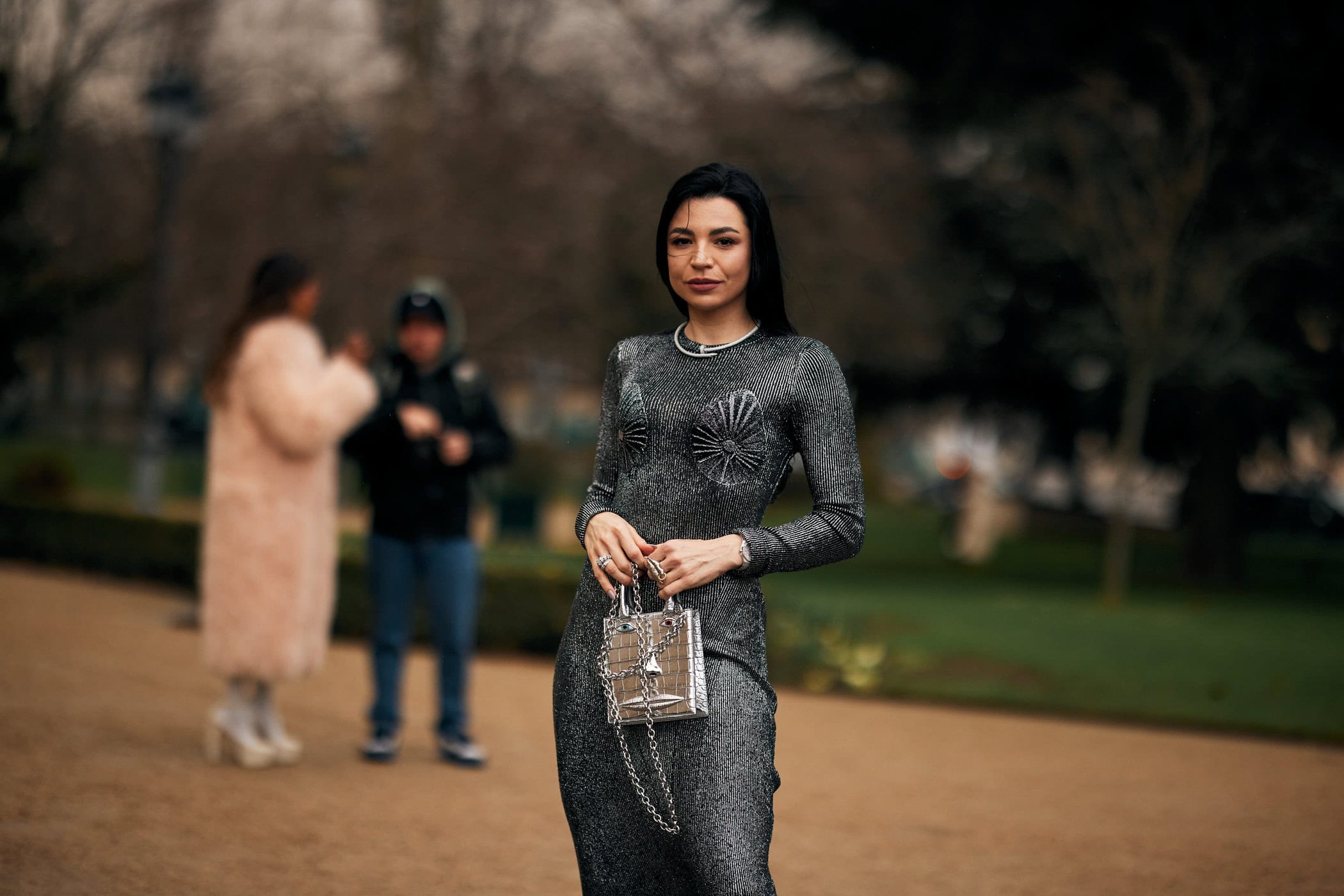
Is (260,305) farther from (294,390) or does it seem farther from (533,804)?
(533,804)

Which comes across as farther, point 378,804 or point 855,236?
point 855,236

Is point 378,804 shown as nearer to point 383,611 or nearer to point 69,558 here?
point 383,611

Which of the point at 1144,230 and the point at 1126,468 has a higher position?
the point at 1144,230

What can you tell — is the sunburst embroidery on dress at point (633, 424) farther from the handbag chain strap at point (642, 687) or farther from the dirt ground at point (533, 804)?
the dirt ground at point (533, 804)

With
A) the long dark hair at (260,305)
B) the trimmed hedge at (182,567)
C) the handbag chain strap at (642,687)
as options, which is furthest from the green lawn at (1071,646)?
the handbag chain strap at (642,687)

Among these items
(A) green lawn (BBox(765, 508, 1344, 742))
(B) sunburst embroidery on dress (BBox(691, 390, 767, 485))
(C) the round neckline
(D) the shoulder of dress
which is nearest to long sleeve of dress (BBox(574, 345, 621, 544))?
(D) the shoulder of dress

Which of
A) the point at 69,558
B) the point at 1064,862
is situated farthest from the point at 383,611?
the point at 69,558

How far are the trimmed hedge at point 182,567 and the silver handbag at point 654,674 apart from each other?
7.60 m

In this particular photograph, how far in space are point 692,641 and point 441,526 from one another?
400 cm

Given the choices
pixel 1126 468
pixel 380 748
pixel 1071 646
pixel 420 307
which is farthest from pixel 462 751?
pixel 1126 468

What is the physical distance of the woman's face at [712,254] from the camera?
2.87 metres

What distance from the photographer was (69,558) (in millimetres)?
14633

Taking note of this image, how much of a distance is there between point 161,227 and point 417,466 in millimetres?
8687

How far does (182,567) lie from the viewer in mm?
13203
